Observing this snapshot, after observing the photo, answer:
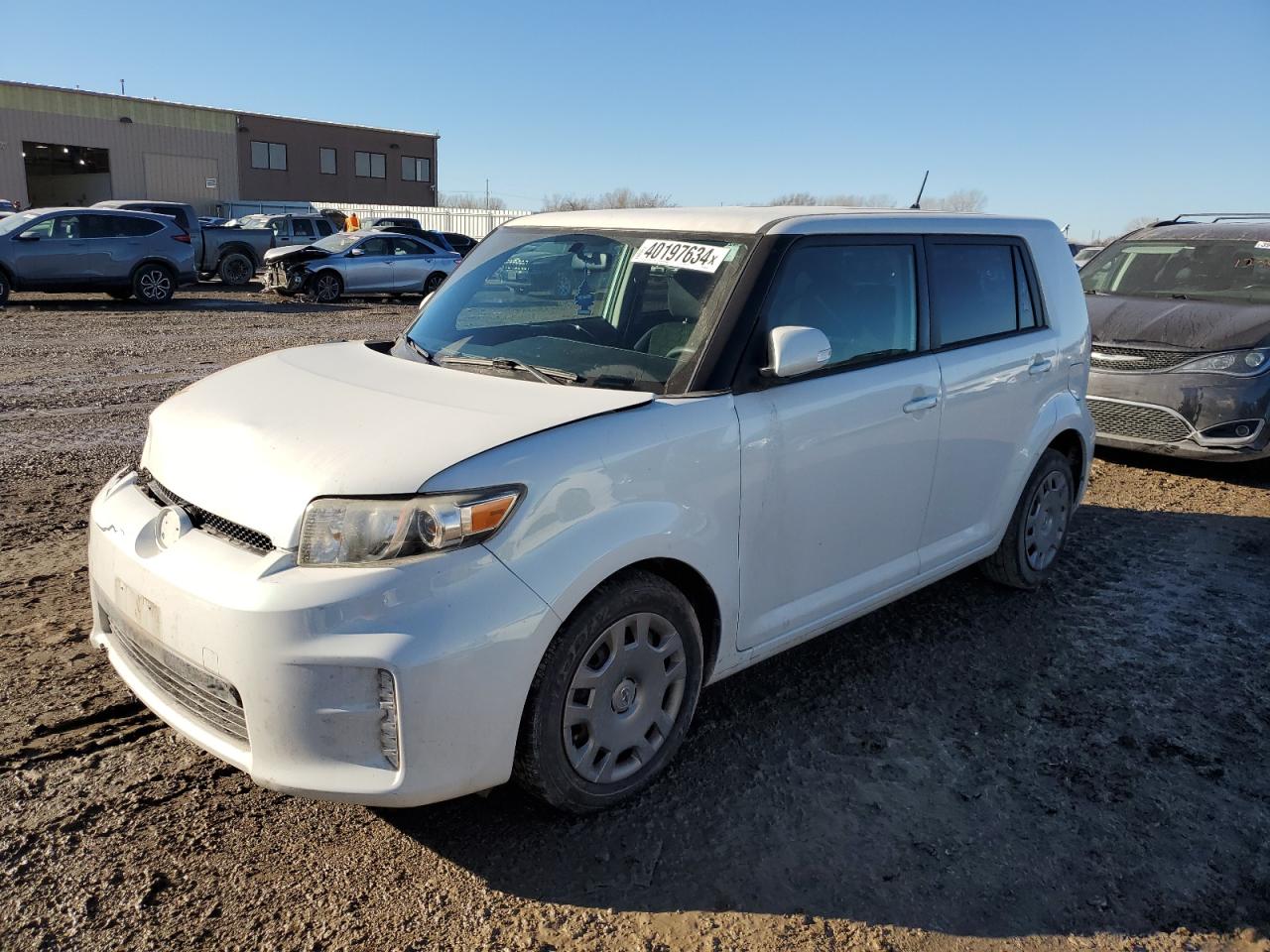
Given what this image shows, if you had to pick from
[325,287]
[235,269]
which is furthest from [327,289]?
[235,269]

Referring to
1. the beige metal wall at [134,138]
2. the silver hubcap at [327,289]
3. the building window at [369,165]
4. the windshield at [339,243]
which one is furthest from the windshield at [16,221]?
the building window at [369,165]

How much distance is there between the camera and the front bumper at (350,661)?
239cm

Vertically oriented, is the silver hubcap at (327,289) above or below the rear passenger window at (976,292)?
below

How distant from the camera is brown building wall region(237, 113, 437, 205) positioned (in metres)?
51.8

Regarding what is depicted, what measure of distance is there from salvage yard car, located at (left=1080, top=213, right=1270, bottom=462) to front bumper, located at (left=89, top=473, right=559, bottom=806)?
6270 millimetres

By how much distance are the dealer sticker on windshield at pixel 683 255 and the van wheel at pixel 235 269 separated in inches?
862

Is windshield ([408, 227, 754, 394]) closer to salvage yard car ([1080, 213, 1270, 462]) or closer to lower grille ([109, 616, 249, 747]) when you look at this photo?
lower grille ([109, 616, 249, 747])

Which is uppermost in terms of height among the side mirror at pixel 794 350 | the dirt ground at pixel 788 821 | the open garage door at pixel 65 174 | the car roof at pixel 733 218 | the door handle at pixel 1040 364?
the open garage door at pixel 65 174

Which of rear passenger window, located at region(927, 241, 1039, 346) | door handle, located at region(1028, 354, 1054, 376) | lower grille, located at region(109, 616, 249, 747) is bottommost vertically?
lower grille, located at region(109, 616, 249, 747)

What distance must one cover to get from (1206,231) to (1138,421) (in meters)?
2.40

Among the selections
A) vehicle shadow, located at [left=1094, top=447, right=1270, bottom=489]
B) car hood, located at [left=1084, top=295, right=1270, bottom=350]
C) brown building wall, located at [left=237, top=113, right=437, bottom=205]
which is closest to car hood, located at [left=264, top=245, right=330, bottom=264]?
car hood, located at [left=1084, top=295, right=1270, bottom=350]

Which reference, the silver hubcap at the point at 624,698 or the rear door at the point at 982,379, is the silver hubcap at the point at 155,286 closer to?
the rear door at the point at 982,379

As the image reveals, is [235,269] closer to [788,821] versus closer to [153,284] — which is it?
[153,284]

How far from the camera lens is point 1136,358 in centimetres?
745
